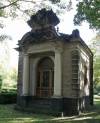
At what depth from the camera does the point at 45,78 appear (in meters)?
21.6

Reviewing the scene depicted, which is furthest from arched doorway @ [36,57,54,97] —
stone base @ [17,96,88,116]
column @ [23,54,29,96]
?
stone base @ [17,96,88,116]

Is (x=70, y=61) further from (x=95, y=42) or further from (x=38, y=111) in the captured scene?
(x=95, y=42)

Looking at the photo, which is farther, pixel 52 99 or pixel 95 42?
pixel 95 42

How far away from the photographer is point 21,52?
877 inches

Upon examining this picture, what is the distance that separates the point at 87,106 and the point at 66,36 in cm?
655

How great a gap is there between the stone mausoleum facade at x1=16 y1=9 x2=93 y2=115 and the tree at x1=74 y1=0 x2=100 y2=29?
13.9ft

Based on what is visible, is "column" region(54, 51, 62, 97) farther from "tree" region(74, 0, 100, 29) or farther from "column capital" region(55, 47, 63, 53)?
"tree" region(74, 0, 100, 29)

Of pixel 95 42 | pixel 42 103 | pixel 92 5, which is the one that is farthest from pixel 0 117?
pixel 95 42

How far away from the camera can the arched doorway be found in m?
21.1

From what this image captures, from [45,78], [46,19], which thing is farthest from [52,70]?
[46,19]

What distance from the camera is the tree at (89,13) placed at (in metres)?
14.0

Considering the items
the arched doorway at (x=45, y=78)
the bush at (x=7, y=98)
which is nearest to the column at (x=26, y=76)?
the arched doorway at (x=45, y=78)

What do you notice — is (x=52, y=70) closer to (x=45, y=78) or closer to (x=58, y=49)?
(x=45, y=78)

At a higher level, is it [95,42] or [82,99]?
[95,42]
